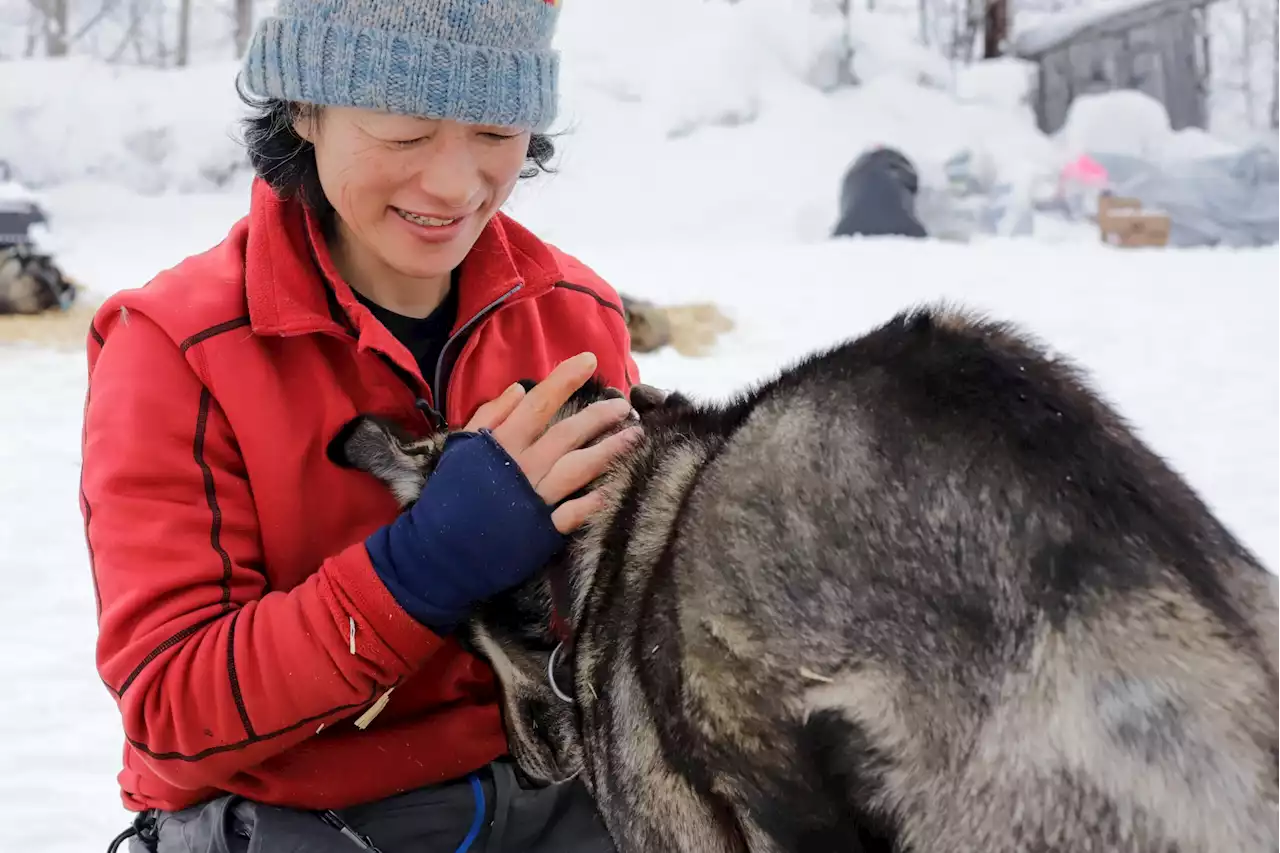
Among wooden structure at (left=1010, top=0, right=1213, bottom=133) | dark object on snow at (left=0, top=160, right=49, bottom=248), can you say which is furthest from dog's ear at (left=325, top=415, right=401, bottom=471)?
wooden structure at (left=1010, top=0, right=1213, bottom=133)

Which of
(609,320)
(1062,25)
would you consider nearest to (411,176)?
(609,320)

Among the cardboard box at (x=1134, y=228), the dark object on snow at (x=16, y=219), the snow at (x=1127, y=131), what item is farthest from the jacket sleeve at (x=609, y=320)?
the snow at (x=1127, y=131)

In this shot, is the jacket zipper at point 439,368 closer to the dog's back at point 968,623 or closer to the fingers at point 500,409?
the fingers at point 500,409

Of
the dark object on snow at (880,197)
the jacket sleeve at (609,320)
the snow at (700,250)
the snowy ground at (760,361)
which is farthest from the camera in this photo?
the dark object on snow at (880,197)

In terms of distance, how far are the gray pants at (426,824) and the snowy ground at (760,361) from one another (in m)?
0.57

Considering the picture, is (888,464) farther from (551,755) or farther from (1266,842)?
(551,755)

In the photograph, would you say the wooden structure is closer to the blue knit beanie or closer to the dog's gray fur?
the blue knit beanie

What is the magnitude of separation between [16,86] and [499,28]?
10765 mm

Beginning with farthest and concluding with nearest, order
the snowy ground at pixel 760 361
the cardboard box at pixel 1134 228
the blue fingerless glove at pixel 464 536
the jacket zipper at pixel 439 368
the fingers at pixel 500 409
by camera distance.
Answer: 1. the cardboard box at pixel 1134 228
2. the snowy ground at pixel 760 361
3. the jacket zipper at pixel 439 368
4. the fingers at pixel 500 409
5. the blue fingerless glove at pixel 464 536

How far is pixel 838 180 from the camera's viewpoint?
9859 mm

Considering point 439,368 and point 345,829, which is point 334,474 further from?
point 345,829

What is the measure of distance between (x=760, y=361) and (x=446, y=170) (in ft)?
11.3

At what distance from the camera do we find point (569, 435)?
1.14m

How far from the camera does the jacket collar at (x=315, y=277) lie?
3.91 ft
